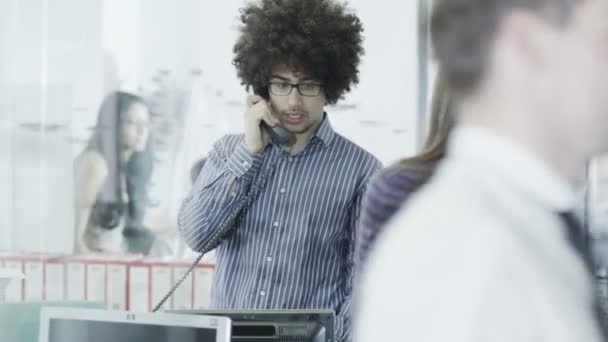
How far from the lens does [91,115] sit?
4312mm

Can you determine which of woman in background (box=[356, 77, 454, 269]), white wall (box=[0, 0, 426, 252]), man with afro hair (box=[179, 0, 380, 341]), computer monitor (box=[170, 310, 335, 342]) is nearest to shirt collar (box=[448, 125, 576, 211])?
woman in background (box=[356, 77, 454, 269])

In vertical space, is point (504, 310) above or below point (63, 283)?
above

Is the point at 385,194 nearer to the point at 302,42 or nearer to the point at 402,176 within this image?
the point at 402,176

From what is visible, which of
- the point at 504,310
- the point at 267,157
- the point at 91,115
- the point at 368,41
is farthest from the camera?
the point at 91,115

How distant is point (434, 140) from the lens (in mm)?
1509

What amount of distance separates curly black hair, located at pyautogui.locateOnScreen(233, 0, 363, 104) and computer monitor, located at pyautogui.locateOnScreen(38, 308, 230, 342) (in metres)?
1.27

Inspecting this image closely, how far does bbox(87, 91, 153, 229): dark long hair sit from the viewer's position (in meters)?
4.29

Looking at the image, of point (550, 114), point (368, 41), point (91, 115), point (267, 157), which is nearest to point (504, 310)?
point (550, 114)

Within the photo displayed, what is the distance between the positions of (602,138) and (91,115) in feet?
12.2

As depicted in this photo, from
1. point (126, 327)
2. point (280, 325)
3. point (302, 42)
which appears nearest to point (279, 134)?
point (302, 42)

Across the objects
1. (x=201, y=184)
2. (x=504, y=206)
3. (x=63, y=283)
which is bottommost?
(x=63, y=283)

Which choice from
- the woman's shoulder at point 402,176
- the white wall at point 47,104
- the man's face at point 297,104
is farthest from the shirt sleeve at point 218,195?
the woman's shoulder at point 402,176

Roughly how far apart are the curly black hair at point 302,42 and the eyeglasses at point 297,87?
58 millimetres

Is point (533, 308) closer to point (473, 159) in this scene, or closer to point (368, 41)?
point (473, 159)
